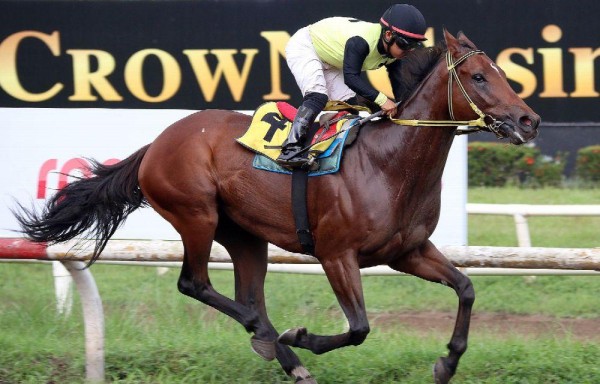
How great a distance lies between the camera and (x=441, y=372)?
16.6 feet

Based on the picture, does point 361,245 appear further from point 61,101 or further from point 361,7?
point 61,101

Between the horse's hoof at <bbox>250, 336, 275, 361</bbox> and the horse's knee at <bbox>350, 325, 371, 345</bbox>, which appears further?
the horse's hoof at <bbox>250, 336, 275, 361</bbox>

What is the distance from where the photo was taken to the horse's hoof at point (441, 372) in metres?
5.07

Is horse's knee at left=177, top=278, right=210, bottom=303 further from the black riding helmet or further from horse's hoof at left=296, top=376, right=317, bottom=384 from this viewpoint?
the black riding helmet

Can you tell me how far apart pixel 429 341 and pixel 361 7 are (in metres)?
3.05

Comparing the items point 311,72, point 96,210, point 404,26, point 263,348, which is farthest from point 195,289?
point 404,26

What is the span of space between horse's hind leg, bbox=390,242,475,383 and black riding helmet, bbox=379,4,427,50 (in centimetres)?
104

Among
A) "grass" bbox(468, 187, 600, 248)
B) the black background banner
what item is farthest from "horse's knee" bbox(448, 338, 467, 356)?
"grass" bbox(468, 187, 600, 248)

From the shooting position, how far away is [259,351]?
5359mm

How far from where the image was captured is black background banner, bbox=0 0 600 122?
812cm

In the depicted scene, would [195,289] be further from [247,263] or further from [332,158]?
[332,158]

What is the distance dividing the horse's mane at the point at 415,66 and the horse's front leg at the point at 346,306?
879 mm

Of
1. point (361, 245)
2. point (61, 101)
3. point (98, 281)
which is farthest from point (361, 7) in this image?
point (361, 245)

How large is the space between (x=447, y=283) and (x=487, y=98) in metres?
0.99
